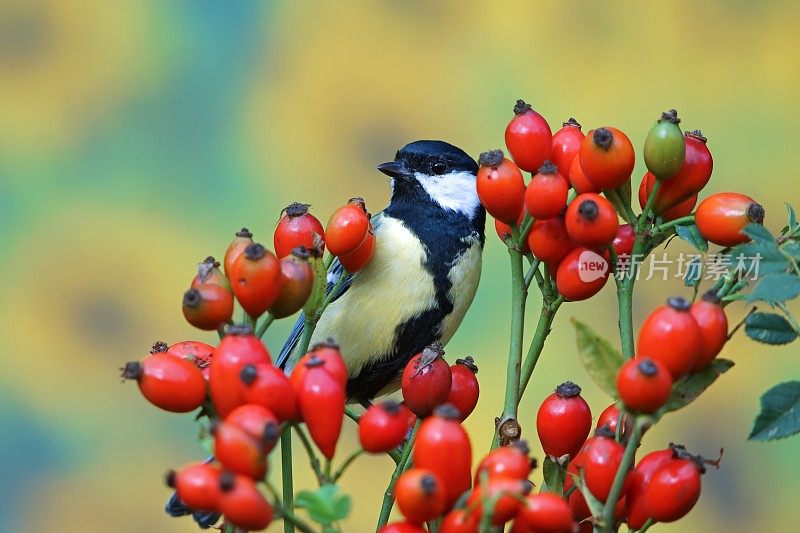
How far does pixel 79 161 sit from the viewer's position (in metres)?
1.28

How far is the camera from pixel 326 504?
44 cm

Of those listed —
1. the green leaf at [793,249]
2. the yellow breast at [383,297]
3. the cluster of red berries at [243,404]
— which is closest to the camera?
the cluster of red berries at [243,404]

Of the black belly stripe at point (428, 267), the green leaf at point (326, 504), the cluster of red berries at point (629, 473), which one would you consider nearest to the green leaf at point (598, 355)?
the cluster of red berries at point (629, 473)

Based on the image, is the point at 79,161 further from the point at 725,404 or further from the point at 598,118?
the point at 725,404

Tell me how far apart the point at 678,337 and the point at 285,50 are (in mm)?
970

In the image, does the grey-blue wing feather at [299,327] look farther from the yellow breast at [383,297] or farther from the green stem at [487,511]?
the green stem at [487,511]

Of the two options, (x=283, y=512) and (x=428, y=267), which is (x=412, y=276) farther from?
(x=283, y=512)

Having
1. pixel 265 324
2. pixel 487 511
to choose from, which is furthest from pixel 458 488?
pixel 265 324

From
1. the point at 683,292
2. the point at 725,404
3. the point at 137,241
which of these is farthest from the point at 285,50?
the point at 725,404

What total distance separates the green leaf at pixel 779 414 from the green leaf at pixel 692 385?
0.05 m

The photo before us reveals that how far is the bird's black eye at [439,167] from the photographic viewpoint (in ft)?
3.18

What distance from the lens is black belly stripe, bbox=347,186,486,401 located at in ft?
3.05

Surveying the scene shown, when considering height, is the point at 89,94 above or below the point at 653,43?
below

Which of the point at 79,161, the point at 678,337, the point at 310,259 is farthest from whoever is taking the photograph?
the point at 79,161
